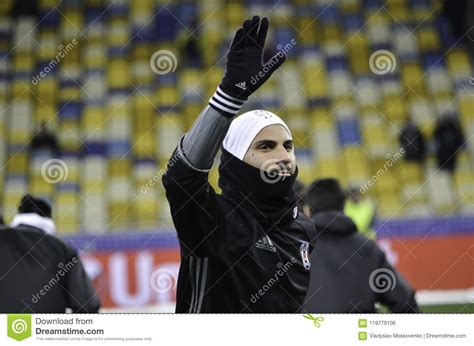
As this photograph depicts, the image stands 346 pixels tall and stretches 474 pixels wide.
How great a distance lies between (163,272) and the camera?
7.89 m

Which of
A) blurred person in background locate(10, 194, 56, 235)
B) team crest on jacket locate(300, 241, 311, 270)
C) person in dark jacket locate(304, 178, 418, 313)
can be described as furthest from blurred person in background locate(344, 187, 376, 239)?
team crest on jacket locate(300, 241, 311, 270)

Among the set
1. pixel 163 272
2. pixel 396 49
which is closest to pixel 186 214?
pixel 163 272

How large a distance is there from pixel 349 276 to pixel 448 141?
5490mm

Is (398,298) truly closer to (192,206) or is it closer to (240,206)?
(240,206)

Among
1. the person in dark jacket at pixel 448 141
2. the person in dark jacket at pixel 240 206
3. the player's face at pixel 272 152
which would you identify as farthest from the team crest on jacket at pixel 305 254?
the person in dark jacket at pixel 448 141

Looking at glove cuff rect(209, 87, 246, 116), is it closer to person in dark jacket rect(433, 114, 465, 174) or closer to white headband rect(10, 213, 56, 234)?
white headband rect(10, 213, 56, 234)

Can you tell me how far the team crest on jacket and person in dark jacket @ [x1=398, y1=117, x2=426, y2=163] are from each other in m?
6.45

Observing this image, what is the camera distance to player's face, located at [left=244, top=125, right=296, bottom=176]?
3.07 meters

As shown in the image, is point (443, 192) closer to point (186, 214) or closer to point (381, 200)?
point (381, 200)

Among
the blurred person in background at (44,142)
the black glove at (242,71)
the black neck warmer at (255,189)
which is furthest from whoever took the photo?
the blurred person in background at (44,142)

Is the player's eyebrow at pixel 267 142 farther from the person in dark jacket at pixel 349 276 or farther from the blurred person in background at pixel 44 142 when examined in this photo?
the blurred person in background at pixel 44 142

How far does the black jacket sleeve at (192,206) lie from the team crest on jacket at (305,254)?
389mm

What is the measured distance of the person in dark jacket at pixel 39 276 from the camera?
4406 millimetres
